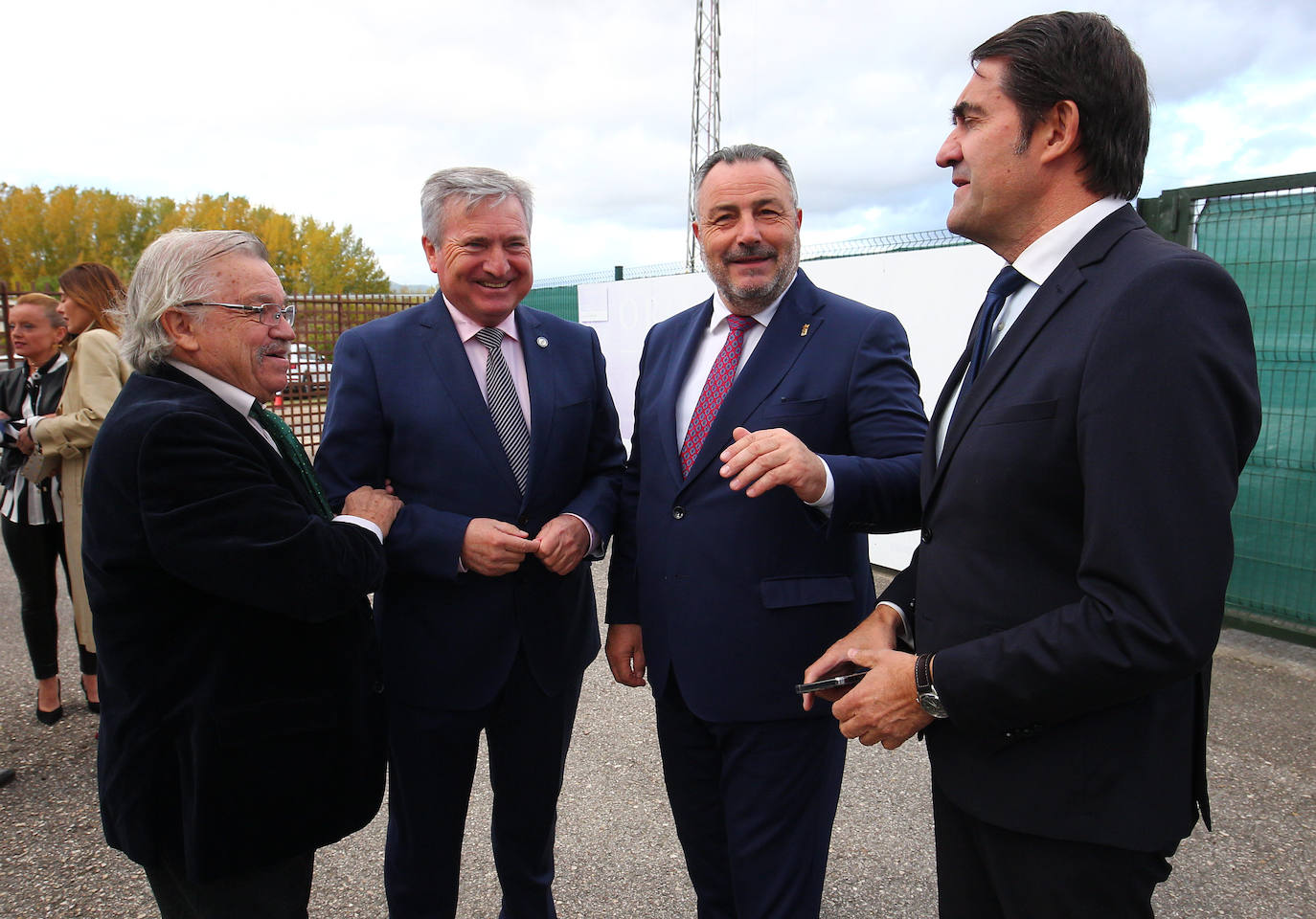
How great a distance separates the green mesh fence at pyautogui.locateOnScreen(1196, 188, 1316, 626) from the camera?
4.30m

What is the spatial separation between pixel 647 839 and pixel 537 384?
1754mm

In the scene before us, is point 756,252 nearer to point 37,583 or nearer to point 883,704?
point 883,704

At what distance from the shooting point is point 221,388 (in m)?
1.74

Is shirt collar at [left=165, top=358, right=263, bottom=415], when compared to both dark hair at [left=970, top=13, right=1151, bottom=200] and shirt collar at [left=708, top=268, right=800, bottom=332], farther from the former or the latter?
dark hair at [left=970, top=13, right=1151, bottom=200]

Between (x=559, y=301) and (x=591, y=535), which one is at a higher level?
(x=559, y=301)

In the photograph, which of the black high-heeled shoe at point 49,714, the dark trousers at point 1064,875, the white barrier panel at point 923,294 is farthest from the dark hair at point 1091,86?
the black high-heeled shoe at point 49,714

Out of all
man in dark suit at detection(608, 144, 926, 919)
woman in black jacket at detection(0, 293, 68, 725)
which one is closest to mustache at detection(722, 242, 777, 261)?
man in dark suit at detection(608, 144, 926, 919)

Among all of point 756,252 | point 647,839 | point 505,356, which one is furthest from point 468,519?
point 647,839

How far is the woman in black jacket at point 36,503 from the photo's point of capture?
3.88 m

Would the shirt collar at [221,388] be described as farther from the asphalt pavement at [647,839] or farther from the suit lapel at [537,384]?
the asphalt pavement at [647,839]

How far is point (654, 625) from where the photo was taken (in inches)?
84.7

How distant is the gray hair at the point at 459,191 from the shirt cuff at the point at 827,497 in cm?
109

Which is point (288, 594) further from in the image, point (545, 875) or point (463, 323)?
point (545, 875)

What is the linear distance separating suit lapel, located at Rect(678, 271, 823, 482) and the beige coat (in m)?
3.13
